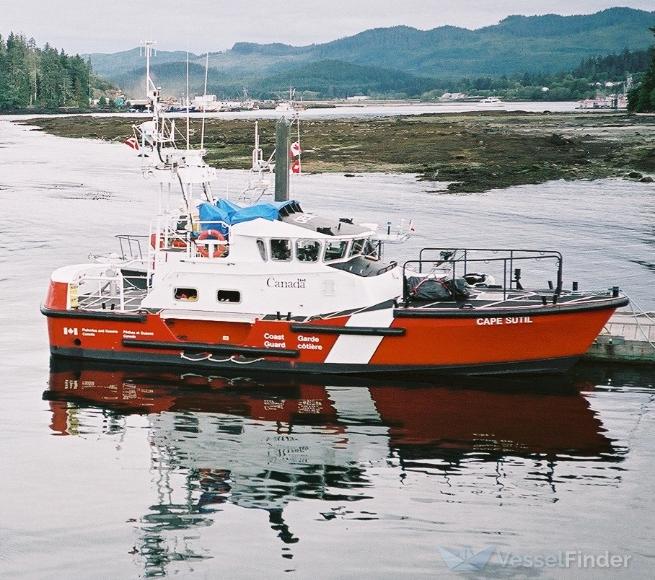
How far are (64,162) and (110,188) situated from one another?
22.3 m

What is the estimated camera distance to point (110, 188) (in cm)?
6203

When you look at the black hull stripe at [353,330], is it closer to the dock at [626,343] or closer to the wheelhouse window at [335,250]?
the wheelhouse window at [335,250]

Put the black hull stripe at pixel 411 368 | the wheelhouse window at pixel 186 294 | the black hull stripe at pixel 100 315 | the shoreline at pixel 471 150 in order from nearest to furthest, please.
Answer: the black hull stripe at pixel 411 368, the wheelhouse window at pixel 186 294, the black hull stripe at pixel 100 315, the shoreline at pixel 471 150

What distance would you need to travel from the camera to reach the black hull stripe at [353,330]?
20328 mm

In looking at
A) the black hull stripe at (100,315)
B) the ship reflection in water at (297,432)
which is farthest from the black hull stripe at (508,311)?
the black hull stripe at (100,315)

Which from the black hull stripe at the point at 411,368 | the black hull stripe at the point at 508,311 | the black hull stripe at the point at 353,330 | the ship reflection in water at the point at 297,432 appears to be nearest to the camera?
the ship reflection in water at the point at 297,432

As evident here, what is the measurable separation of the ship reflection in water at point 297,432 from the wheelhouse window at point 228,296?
1.77 m

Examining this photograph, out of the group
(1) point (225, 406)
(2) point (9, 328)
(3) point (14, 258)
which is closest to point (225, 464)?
(1) point (225, 406)

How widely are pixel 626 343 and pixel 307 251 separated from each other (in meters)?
7.75

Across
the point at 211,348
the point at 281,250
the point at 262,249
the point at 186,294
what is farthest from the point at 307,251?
the point at 211,348

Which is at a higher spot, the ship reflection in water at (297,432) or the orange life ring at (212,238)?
the orange life ring at (212,238)

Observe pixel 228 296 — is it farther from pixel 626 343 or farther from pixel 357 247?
pixel 626 343

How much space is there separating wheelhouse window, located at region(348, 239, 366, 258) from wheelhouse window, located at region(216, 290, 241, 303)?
105 inches

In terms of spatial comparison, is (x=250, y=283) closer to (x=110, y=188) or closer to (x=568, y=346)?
(x=568, y=346)
